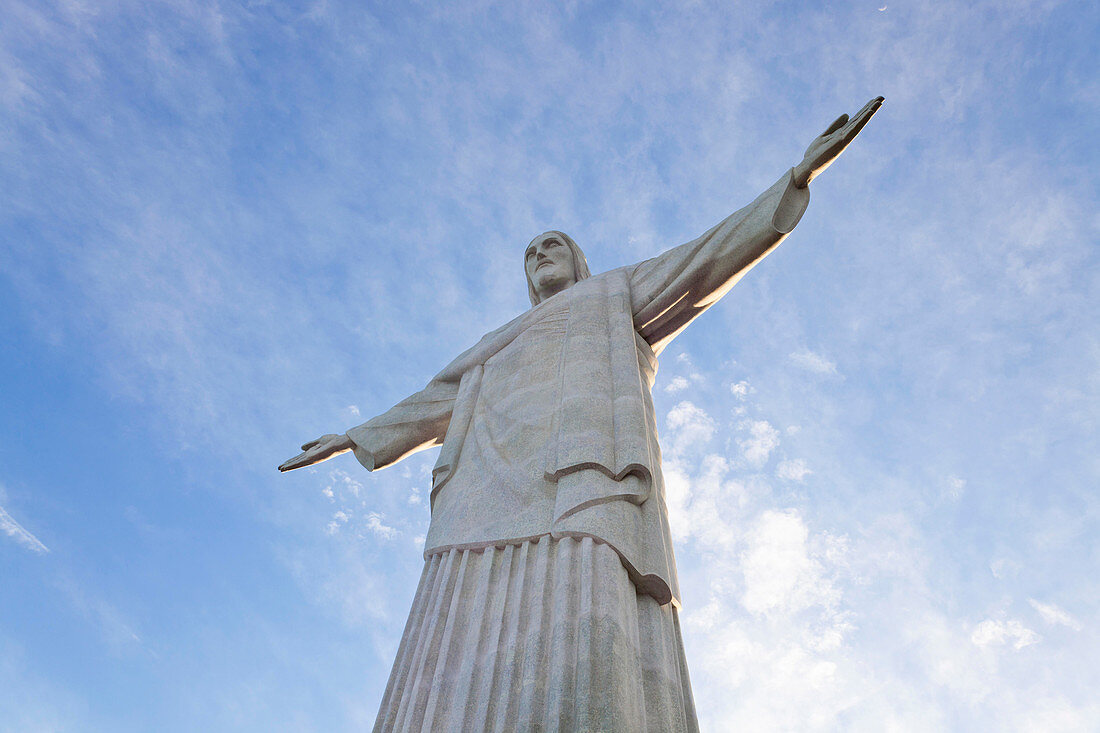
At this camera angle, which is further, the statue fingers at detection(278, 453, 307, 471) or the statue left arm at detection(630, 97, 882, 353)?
the statue fingers at detection(278, 453, 307, 471)

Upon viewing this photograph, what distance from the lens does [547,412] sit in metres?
6.73

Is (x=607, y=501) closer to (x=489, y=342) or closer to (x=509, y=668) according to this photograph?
(x=509, y=668)

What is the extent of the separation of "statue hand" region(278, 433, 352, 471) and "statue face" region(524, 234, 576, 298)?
272 centimetres

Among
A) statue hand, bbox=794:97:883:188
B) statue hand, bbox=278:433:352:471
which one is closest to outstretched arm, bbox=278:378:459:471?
statue hand, bbox=278:433:352:471

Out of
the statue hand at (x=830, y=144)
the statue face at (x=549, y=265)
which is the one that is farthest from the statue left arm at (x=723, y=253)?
the statue face at (x=549, y=265)

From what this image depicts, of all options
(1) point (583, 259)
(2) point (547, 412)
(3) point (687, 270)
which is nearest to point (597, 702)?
(2) point (547, 412)

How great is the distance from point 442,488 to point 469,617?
1652mm

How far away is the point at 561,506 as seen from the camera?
537 centimetres

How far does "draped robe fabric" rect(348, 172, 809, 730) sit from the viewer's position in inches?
186

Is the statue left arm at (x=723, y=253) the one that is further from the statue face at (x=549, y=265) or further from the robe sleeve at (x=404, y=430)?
the robe sleeve at (x=404, y=430)

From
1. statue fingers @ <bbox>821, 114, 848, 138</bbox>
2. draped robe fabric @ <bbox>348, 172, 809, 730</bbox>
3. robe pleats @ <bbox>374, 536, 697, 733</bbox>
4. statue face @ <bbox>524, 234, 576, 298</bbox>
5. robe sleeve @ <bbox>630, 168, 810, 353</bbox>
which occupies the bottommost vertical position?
robe pleats @ <bbox>374, 536, 697, 733</bbox>

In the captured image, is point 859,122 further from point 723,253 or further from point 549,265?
point 549,265

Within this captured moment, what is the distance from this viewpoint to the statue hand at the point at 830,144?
7.10 meters

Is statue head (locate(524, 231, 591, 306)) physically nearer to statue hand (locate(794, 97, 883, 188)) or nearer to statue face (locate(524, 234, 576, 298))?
statue face (locate(524, 234, 576, 298))
